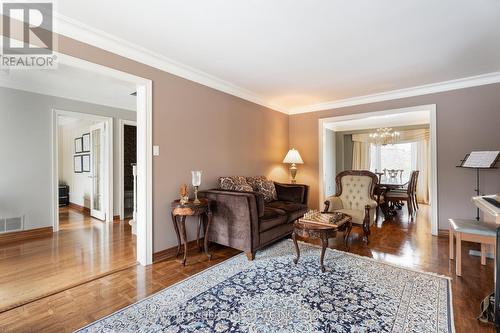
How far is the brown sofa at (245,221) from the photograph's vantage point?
2795mm

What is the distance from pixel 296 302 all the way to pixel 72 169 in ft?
22.7

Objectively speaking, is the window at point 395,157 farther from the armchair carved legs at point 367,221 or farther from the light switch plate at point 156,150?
the light switch plate at point 156,150

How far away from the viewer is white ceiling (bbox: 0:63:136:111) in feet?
10.6

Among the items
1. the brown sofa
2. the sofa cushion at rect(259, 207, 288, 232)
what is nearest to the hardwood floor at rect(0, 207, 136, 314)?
the brown sofa

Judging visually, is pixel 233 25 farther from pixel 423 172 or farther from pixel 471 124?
pixel 423 172

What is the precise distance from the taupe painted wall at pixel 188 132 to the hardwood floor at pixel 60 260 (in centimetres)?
71

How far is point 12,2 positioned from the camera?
1895mm

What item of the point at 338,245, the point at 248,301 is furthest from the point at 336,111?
the point at 248,301

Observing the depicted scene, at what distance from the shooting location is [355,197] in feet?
12.6

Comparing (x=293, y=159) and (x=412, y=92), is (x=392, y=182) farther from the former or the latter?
(x=293, y=159)

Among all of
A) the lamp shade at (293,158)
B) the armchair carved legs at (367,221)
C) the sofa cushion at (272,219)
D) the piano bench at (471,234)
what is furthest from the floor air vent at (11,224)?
the piano bench at (471,234)

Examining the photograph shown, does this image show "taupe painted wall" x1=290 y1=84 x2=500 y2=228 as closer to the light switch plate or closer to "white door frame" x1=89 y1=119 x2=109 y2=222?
the light switch plate

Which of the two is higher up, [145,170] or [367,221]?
[145,170]

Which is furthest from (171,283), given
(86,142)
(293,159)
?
(86,142)
